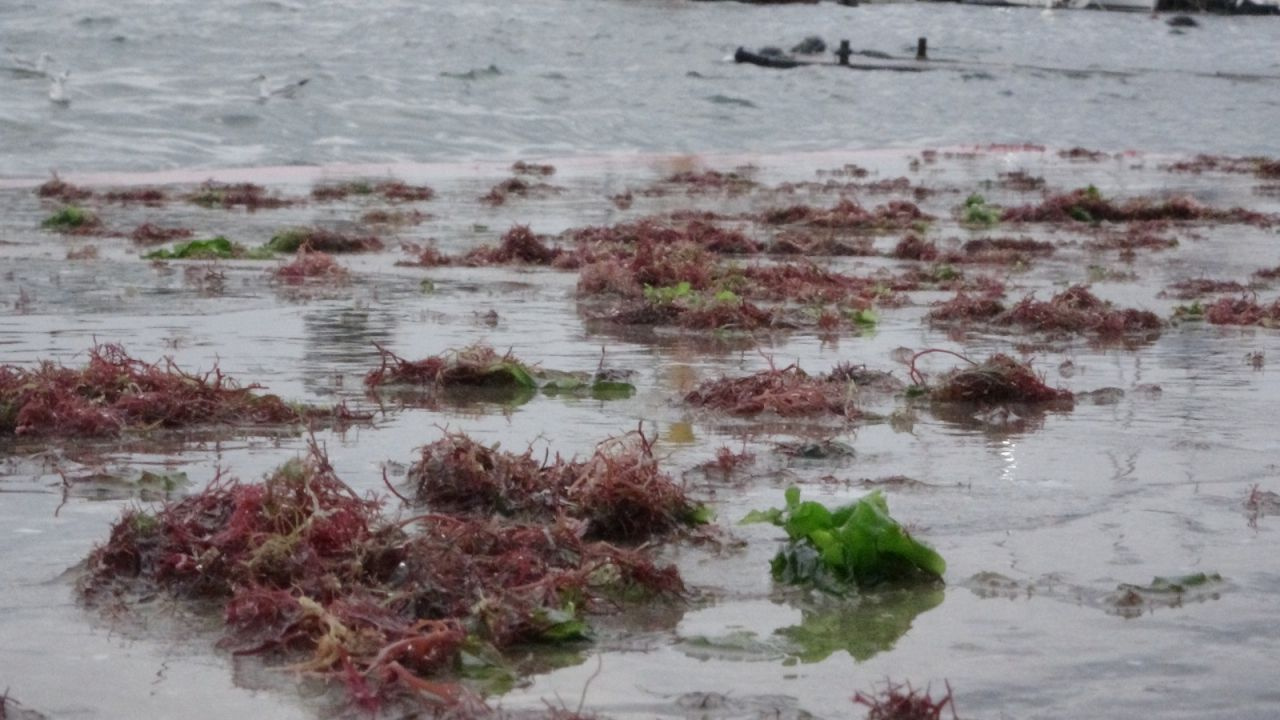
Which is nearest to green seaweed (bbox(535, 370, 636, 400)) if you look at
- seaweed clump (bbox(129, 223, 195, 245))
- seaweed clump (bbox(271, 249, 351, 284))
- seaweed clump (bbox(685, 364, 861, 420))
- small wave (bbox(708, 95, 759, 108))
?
seaweed clump (bbox(685, 364, 861, 420))

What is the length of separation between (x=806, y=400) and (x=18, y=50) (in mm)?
42638

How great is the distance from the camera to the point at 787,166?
92.6 ft

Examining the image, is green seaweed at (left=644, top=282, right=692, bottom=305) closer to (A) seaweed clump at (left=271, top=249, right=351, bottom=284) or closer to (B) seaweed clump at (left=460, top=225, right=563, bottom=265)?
(A) seaweed clump at (left=271, top=249, right=351, bottom=284)

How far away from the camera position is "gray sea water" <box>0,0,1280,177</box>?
32.3 m

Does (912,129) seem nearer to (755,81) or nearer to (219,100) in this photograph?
(755,81)

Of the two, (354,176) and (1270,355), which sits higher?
(1270,355)

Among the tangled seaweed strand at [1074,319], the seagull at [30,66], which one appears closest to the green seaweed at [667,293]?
the tangled seaweed strand at [1074,319]

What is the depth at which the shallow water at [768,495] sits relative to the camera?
381 centimetres

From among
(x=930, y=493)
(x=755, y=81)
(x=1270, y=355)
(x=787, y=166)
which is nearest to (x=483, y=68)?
→ (x=755, y=81)

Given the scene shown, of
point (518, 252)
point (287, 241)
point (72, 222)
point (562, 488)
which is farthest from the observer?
point (72, 222)

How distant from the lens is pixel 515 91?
43.7m

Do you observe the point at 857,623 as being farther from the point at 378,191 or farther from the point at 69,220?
the point at 378,191

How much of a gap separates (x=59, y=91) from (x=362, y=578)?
32.9m

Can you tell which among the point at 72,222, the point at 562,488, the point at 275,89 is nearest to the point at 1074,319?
the point at 562,488
